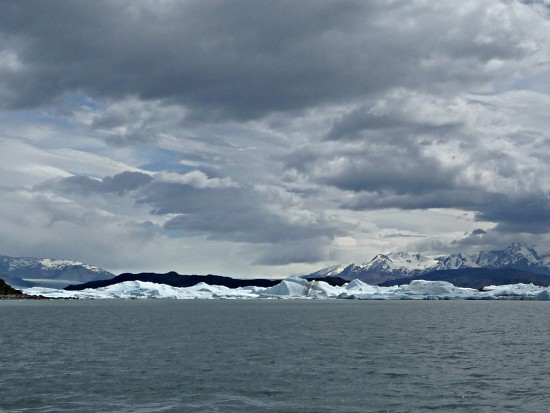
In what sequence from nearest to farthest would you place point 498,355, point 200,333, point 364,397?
point 364,397 < point 498,355 < point 200,333

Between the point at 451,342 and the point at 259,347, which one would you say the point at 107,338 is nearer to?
the point at 259,347

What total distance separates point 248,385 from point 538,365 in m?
23.0

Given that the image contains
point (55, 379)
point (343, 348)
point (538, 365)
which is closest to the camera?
point (55, 379)

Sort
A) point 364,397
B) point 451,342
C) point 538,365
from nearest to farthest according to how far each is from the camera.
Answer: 1. point 364,397
2. point 538,365
3. point 451,342

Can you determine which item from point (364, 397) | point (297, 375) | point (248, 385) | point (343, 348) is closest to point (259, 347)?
point (343, 348)

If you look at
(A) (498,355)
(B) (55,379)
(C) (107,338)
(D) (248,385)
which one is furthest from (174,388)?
(C) (107,338)

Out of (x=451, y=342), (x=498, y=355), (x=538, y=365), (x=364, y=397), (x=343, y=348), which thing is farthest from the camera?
(x=451, y=342)

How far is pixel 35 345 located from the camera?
59375 mm

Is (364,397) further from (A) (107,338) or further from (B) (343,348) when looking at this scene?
(A) (107,338)

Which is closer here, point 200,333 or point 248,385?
point 248,385

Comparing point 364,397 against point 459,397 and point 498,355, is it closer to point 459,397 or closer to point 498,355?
point 459,397

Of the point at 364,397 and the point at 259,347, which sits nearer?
the point at 364,397

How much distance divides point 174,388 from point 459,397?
591 inches

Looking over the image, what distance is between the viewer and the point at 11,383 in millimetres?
35562
